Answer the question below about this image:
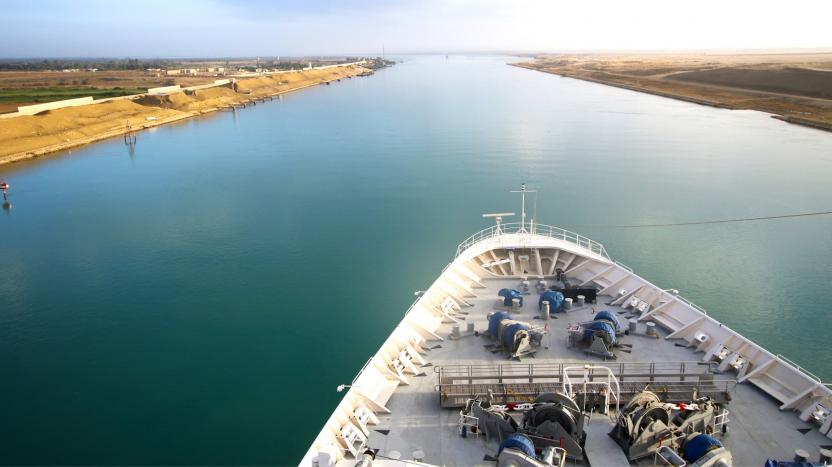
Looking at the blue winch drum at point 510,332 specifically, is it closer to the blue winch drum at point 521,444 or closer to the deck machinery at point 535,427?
the deck machinery at point 535,427

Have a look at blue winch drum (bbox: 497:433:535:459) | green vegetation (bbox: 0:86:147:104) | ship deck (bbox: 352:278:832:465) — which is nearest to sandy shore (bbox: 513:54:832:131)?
ship deck (bbox: 352:278:832:465)

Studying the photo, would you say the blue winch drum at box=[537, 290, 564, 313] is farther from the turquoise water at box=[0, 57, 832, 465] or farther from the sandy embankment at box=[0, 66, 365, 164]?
the sandy embankment at box=[0, 66, 365, 164]

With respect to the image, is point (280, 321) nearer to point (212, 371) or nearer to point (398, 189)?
point (212, 371)

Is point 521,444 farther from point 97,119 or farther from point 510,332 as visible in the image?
point 97,119

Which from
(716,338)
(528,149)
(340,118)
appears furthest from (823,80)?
(716,338)

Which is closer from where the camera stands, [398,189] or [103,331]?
[103,331]

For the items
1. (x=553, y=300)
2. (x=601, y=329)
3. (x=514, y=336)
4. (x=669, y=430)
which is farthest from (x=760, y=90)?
(x=669, y=430)
